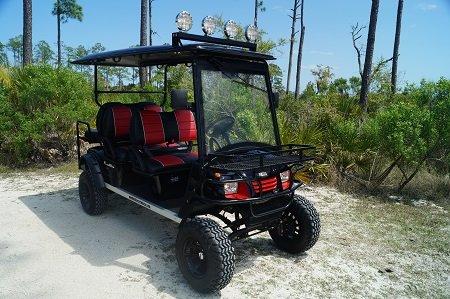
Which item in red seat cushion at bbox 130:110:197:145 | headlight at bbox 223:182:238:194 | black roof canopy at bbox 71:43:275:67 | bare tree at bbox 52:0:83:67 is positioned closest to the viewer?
headlight at bbox 223:182:238:194

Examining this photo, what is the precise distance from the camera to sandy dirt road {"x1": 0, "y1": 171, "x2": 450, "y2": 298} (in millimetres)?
3279

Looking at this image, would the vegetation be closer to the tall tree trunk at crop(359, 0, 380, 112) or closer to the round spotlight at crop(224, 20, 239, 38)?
the tall tree trunk at crop(359, 0, 380, 112)

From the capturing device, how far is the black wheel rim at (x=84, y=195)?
16.4 feet

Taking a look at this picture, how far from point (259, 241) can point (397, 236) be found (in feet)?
5.89

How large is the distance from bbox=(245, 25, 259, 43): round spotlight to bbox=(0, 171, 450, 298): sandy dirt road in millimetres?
2247

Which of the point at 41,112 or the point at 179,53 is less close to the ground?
the point at 179,53

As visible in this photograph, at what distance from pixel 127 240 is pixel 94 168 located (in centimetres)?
113

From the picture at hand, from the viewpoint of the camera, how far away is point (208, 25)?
3557mm

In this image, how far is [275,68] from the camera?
1422cm

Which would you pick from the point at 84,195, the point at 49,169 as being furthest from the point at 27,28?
the point at 84,195

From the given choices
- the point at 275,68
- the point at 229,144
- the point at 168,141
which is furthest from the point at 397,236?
the point at 275,68

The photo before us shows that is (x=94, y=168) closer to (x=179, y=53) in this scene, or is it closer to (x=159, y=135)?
(x=159, y=135)

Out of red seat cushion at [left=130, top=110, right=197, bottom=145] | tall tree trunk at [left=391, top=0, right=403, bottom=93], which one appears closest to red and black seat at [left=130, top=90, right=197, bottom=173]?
red seat cushion at [left=130, top=110, right=197, bottom=145]

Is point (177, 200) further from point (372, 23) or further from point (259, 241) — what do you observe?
point (372, 23)
